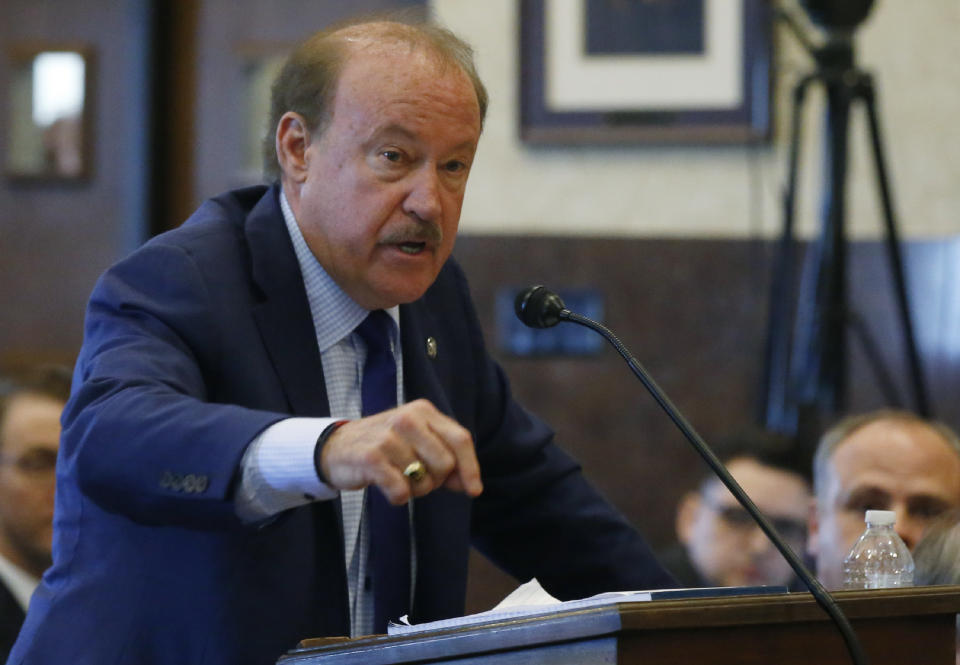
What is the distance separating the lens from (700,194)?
11.9 ft

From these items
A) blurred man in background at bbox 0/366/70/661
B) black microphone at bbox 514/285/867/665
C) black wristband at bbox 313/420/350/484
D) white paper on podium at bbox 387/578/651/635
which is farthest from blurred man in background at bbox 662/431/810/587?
black wristband at bbox 313/420/350/484

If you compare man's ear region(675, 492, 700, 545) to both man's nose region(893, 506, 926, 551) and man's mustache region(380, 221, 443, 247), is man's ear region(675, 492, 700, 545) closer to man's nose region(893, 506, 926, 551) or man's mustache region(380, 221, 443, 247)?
man's nose region(893, 506, 926, 551)

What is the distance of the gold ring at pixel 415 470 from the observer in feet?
3.88

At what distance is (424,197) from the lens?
1.71 metres

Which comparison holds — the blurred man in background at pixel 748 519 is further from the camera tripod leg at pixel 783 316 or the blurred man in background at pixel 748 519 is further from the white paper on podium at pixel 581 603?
the white paper on podium at pixel 581 603

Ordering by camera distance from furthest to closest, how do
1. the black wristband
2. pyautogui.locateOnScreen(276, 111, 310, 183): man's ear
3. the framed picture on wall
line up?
the framed picture on wall → pyautogui.locateOnScreen(276, 111, 310, 183): man's ear → the black wristband

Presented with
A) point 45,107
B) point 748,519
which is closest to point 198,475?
point 748,519

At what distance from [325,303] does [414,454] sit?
64 centimetres

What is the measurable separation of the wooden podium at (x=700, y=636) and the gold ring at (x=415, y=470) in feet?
0.48

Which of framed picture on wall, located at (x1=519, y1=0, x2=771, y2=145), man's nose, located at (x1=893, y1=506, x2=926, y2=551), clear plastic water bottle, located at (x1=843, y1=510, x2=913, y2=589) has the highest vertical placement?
framed picture on wall, located at (x1=519, y1=0, x2=771, y2=145)

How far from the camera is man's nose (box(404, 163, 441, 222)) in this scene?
5.63 feet

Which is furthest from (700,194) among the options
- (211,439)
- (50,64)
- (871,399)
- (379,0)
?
(211,439)

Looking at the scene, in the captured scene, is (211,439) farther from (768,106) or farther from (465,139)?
(768,106)

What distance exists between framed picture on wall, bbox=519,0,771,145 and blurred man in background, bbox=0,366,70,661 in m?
1.42
